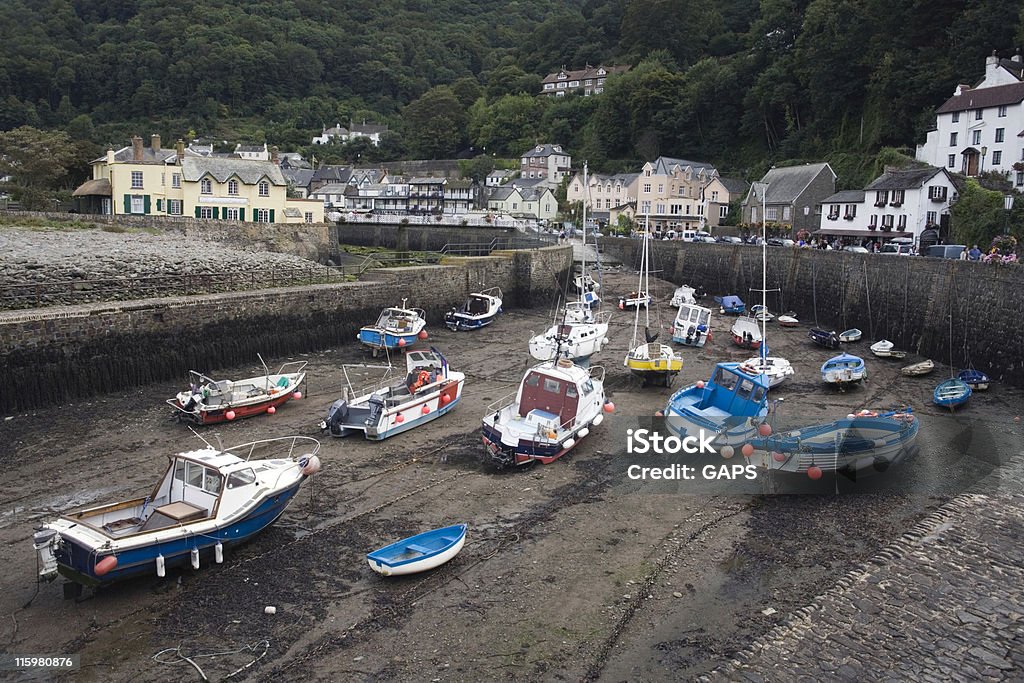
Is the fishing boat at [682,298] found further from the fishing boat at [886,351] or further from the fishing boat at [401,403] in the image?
the fishing boat at [401,403]

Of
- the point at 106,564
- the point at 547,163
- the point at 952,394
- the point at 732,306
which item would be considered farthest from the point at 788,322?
the point at 547,163

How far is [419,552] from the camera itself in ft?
34.6

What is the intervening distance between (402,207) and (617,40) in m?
49.0

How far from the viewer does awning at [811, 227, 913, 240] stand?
37156 mm

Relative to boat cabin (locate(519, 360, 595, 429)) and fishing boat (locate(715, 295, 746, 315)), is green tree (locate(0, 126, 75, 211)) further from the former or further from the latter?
fishing boat (locate(715, 295, 746, 315))

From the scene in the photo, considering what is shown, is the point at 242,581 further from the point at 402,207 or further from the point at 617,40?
the point at 617,40

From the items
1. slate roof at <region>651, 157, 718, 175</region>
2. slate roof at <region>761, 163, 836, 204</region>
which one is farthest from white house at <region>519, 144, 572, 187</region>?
slate roof at <region>761, 163, 836, 204</region>

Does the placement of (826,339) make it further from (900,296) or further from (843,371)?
(843,371)

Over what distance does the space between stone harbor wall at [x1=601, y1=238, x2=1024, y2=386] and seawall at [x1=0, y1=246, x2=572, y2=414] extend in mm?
14729

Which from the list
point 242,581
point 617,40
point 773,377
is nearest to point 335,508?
point 242,581

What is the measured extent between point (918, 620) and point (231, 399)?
13.9 meters

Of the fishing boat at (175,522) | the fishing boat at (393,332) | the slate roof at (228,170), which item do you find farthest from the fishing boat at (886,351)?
the slate roof at (228,170)

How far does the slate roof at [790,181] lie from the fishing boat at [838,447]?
36.0m

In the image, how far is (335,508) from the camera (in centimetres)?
1271
